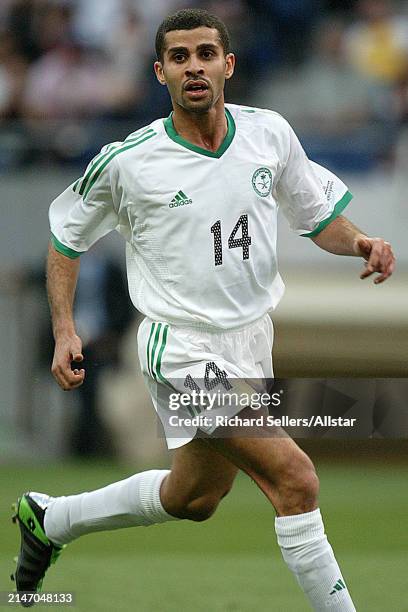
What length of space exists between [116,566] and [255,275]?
3.00 meters

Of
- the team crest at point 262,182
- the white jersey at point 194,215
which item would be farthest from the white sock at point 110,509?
the team crest at point 262,182

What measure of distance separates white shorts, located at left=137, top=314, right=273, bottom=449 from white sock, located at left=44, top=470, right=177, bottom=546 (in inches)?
19.6

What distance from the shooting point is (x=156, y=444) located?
1428 centimetres

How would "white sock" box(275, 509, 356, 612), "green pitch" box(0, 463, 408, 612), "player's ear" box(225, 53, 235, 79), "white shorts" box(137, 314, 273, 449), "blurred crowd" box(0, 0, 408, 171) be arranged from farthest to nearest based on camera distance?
1. "blurred crowd" box(0, 0, 408, 171)
2. "green pitch" box(0, 463, 408, 612)
3. "player's ear" box(225, 53, 235, 79)
4. "white shorts" box(137, 314, 273, 449)
5. "white sock" box(275, 509, 356, 612)

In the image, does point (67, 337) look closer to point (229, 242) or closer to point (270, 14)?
point (229, 242)

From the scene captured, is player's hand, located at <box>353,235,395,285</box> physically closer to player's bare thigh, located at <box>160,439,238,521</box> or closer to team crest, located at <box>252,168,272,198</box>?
team crest, located at <box>252,168,272,198</box>

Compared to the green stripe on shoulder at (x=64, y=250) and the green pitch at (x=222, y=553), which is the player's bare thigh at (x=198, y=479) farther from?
the green stripe on shoulder at (x=64, y=250)

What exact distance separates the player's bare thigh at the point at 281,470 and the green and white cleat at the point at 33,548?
4.82 feet

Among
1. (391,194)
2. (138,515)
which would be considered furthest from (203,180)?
(391,194)

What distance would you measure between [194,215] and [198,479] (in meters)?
1.16

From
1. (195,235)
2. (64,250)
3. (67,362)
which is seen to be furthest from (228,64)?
(67,362)

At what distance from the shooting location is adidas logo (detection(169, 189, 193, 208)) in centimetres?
644

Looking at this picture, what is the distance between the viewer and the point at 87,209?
6691mm

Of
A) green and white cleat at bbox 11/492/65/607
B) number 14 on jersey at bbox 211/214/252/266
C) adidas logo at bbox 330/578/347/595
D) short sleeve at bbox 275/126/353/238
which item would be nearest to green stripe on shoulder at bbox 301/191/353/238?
Answer: short sleeve at bbox 275/126/353/238
